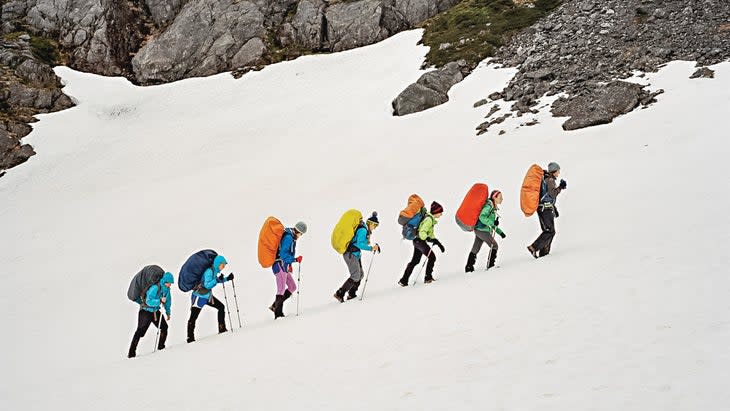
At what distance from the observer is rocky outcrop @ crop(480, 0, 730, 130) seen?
2198 cm

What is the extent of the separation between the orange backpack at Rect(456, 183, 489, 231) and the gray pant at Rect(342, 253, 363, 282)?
2.54 m

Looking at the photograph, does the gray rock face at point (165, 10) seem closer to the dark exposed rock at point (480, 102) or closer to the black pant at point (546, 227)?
the dark exposed rock at point (480, 102)

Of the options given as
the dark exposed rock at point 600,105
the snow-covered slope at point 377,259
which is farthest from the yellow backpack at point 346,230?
the dark exposed rock at point 600,105

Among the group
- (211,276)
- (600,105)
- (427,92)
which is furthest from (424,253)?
(427,92)

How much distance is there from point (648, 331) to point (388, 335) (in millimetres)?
3096

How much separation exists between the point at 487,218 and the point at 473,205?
0.46m

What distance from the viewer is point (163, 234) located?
66.7ft

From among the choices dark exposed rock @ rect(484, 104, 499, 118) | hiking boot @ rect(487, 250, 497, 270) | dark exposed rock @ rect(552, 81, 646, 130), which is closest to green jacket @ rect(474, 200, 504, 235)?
hiking boot @ rect(487, 250, 497, 270)

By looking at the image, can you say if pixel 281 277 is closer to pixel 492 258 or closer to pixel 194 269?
pixel 194 269

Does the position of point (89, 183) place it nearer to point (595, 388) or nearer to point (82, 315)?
point (82, 315)

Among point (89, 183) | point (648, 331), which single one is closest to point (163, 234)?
point (89, 183)

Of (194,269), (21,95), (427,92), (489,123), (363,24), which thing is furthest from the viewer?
(363,24)

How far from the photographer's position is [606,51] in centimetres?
2748

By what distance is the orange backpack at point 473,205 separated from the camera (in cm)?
1016
